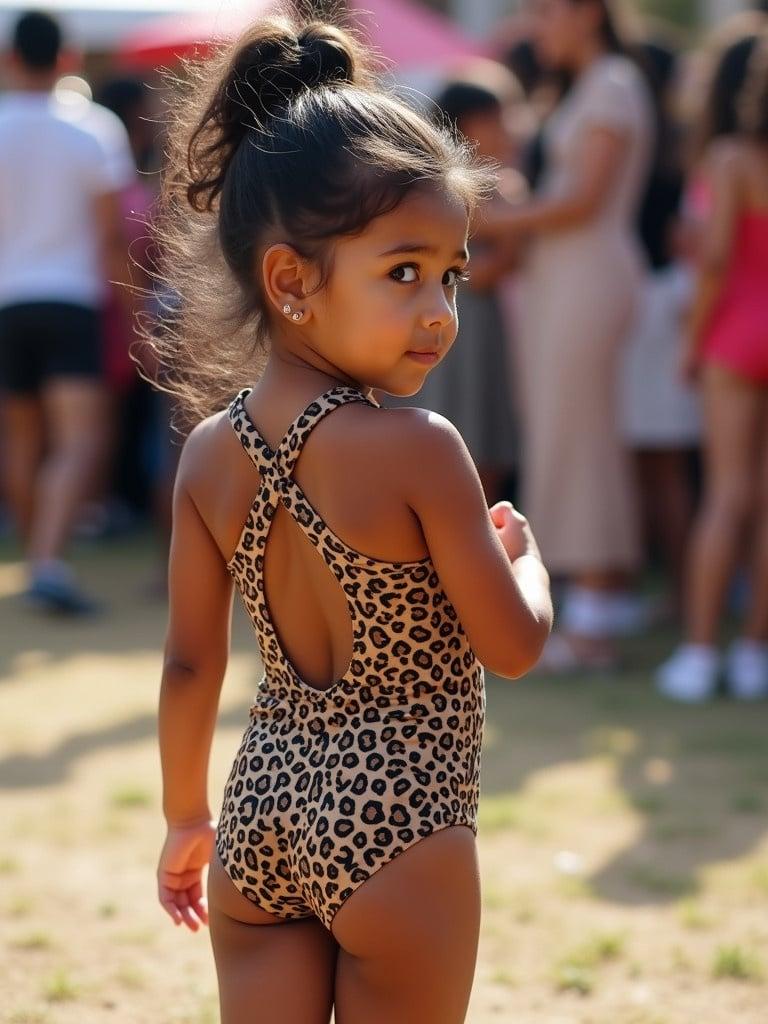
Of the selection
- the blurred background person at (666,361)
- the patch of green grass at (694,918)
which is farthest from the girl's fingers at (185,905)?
the blurred background person at (666,361)

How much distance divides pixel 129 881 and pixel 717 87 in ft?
10.7

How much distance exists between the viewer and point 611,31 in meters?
5.61

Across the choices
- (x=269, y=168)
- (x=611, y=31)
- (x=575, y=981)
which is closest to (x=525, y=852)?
(x=575, y=981)

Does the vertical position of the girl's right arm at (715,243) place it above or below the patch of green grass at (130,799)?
above

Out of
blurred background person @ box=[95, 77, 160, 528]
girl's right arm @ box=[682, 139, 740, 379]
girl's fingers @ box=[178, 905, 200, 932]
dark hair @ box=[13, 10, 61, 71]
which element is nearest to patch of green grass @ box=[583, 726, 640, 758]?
girl's right arm @ box=[682, 139, 740, 379]

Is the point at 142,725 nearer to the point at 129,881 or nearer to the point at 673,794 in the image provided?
the point at 129,881

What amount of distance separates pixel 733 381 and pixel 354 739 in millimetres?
3536

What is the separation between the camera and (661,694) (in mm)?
5398

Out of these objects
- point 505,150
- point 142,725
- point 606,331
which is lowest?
point 142,725

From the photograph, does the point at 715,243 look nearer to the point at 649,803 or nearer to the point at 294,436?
the point at 649,803

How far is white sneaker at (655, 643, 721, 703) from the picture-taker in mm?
5359

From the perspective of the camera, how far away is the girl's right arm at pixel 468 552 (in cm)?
192

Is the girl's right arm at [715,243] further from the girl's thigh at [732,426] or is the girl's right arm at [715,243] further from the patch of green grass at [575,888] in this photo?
the patch of green grass at [575,888]

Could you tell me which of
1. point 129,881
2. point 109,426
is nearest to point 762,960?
point 129,881
